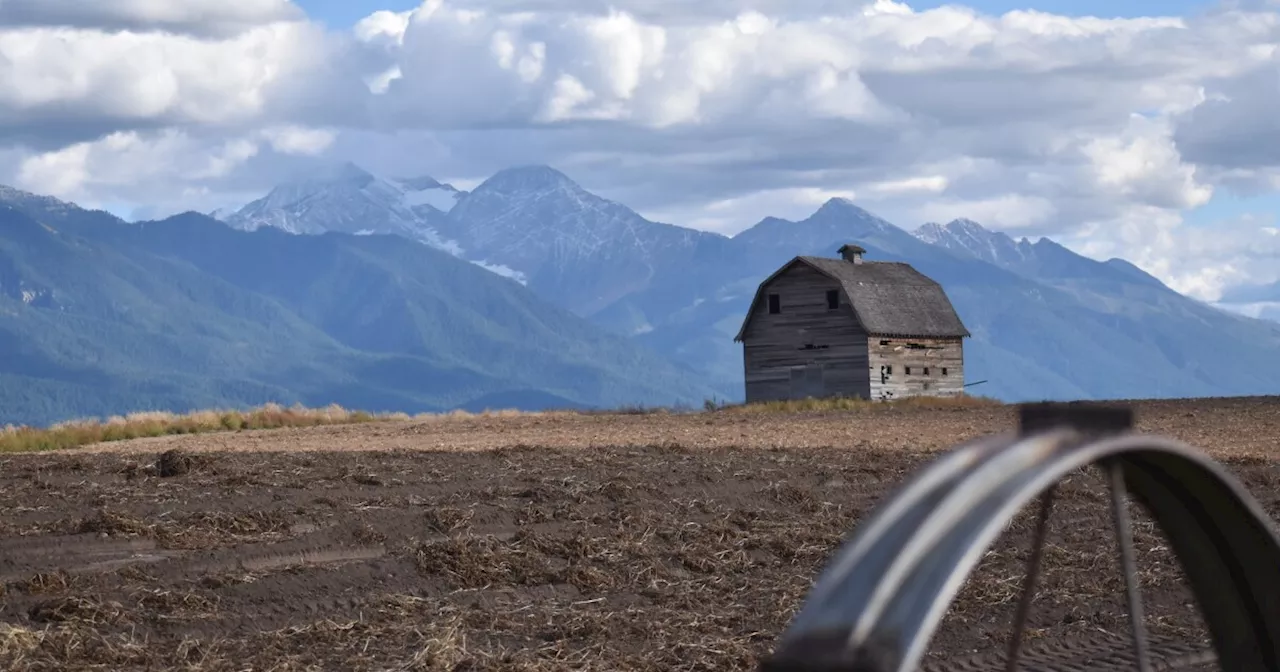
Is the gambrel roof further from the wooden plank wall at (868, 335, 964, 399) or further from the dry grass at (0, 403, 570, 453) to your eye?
the dry grass at (0, 403, 570, 453)

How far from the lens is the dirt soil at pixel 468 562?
11.0 meters

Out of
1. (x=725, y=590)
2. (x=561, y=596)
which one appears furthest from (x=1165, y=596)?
(x=561, y=596)

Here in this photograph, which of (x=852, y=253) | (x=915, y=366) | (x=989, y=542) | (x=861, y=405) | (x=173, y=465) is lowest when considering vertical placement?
(x=861, y=405)

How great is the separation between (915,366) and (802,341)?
14.0ft

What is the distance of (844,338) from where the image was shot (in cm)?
6125

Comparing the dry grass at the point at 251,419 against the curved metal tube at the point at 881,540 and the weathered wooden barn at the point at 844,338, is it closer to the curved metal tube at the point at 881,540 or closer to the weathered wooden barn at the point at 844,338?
the weathered wooden barn at the point at 844,338

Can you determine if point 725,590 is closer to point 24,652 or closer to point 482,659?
point 482,659

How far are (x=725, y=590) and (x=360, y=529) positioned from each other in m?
3.68

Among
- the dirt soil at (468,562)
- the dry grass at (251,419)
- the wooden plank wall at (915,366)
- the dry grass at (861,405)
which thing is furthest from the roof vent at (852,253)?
the dirt soil at (468,562)

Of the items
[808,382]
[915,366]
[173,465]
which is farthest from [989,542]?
[915,366]

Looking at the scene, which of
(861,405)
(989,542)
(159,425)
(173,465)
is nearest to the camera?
(989,542)

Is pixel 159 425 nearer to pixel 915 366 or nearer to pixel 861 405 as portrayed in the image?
pixel 861 405

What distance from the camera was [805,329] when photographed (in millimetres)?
62625

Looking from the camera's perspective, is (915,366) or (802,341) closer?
(802,341)
